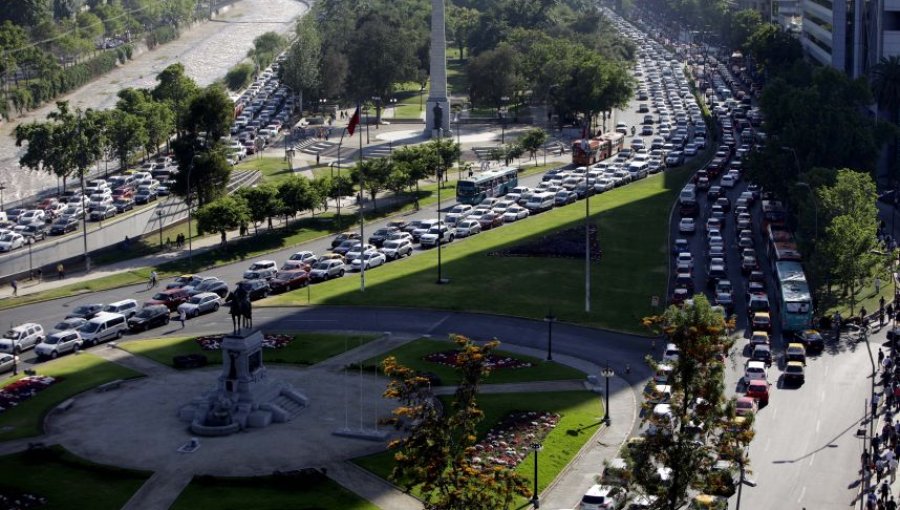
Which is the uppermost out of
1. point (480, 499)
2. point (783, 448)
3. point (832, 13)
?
point (832, 13)

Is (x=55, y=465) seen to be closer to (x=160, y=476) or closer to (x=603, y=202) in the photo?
(x=160, y=476)

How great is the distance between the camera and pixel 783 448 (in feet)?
243

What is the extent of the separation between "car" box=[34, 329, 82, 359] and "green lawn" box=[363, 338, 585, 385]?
67.1 feet

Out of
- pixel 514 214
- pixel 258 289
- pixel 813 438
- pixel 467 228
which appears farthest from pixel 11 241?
pixel 813 438

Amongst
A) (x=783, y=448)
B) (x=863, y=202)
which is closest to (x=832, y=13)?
(x=863, y=202)

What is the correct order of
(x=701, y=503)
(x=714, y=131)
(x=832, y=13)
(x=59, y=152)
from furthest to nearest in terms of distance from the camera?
(x=714, y=131) → (x=832, y=13) → (x=59, y=152) → (x=701, y=503)

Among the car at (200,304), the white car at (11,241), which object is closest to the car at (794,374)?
the car at (200,304)

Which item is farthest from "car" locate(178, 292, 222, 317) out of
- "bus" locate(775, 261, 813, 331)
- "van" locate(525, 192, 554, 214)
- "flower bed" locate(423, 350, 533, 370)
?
"van" locate(525, 192, 554, 214)

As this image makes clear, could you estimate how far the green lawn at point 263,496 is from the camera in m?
65.3

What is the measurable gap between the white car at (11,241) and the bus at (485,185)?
43.8 m

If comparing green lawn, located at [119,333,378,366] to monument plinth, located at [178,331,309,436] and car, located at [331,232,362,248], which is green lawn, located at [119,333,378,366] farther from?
car, located at [331,232,362,248]

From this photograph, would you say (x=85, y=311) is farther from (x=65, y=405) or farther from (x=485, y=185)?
(x=485, y=185)

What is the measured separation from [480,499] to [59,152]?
120 meters

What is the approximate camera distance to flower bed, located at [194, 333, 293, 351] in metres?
92.8
